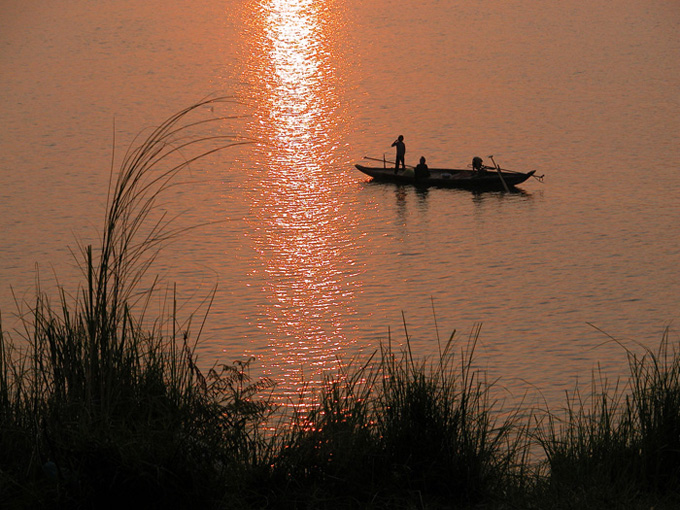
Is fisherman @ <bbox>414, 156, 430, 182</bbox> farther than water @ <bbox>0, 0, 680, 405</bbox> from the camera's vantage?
Yes

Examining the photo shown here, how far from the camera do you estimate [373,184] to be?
35000mm

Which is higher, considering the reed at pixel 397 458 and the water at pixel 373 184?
the water at pixel 373 184

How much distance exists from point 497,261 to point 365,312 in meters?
5.51

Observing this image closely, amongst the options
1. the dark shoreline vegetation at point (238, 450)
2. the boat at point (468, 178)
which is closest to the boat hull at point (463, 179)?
the boat at point (468, 178)

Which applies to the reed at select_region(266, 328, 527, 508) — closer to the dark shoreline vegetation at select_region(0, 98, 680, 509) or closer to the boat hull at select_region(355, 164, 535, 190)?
the dark shoreline vegetation at select_region(0, 98, 680, 509)

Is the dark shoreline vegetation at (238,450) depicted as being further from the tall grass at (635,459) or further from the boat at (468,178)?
the boat at (468,178)

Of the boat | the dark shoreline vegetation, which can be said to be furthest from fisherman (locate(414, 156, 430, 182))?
the dark shoreline vegetation

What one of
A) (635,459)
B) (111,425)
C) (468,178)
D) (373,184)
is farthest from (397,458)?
(373,184)

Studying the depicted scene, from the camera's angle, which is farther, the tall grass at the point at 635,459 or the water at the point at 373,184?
the water at the point at 373,184

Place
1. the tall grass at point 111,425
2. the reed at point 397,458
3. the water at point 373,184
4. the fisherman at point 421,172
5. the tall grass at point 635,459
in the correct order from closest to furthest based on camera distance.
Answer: the tall grass at point 111,425
the reed at point 397,458
the tall grass at point 635,459
the water at point 373,184
the fisherman at point 421,172

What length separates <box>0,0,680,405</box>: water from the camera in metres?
20.9

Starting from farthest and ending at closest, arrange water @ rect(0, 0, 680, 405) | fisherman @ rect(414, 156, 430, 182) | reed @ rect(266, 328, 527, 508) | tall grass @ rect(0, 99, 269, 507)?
fisherman @ rect(414, 156, 430, 182) → water @ rect(0, 0, 680, 405) → reed @ rect(266, 328, 527, 508) → tall grass @ rect(0, 99, 269, 507)

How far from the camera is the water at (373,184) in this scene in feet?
68.6

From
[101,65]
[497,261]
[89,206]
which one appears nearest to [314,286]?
[497,261]
